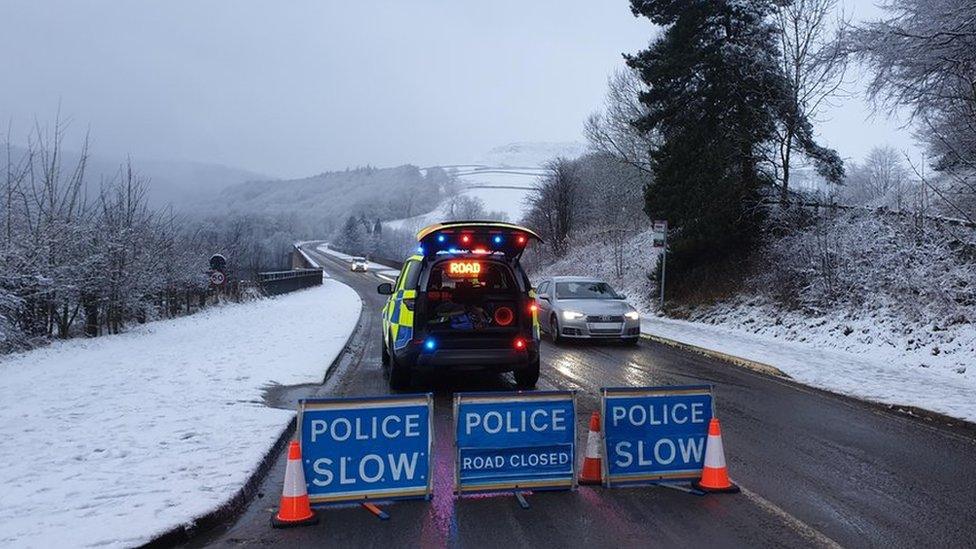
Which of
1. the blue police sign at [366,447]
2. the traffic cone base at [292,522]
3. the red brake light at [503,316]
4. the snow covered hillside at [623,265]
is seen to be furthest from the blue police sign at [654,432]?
the snow covered hillside at [623,265]

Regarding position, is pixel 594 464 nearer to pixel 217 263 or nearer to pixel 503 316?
pixel 503 316

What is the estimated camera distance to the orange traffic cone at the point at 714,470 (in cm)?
529

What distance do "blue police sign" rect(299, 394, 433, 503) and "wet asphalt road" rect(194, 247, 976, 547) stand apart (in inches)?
6.8

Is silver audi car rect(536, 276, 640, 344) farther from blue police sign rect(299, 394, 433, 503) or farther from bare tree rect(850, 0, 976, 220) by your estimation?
blue police sign rect(299, 394, 433, 503)

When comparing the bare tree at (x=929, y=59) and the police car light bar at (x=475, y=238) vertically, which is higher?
the bare tree at (x=929, y=59)

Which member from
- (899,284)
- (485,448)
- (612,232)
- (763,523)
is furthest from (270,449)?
(612,232)

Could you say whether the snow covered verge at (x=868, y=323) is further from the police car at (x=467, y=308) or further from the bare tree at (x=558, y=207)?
the bare tree at (x=558, y=207)

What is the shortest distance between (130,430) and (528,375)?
4956mm

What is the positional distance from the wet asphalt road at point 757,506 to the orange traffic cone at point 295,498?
0.10 m

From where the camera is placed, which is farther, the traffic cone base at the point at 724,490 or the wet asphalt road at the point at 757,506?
the traffic cone base at the point at 724,490

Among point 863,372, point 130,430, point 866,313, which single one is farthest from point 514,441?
point 866,313

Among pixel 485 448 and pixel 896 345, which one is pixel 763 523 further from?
pixel 896 345

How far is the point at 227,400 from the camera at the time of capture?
819 centimetres

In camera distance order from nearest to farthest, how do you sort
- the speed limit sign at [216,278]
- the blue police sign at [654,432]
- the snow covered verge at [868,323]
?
1. the blue police sign at [654,432]
2. the snow covered verge at [868,323]
3. the speed limit sign at [216,278]
